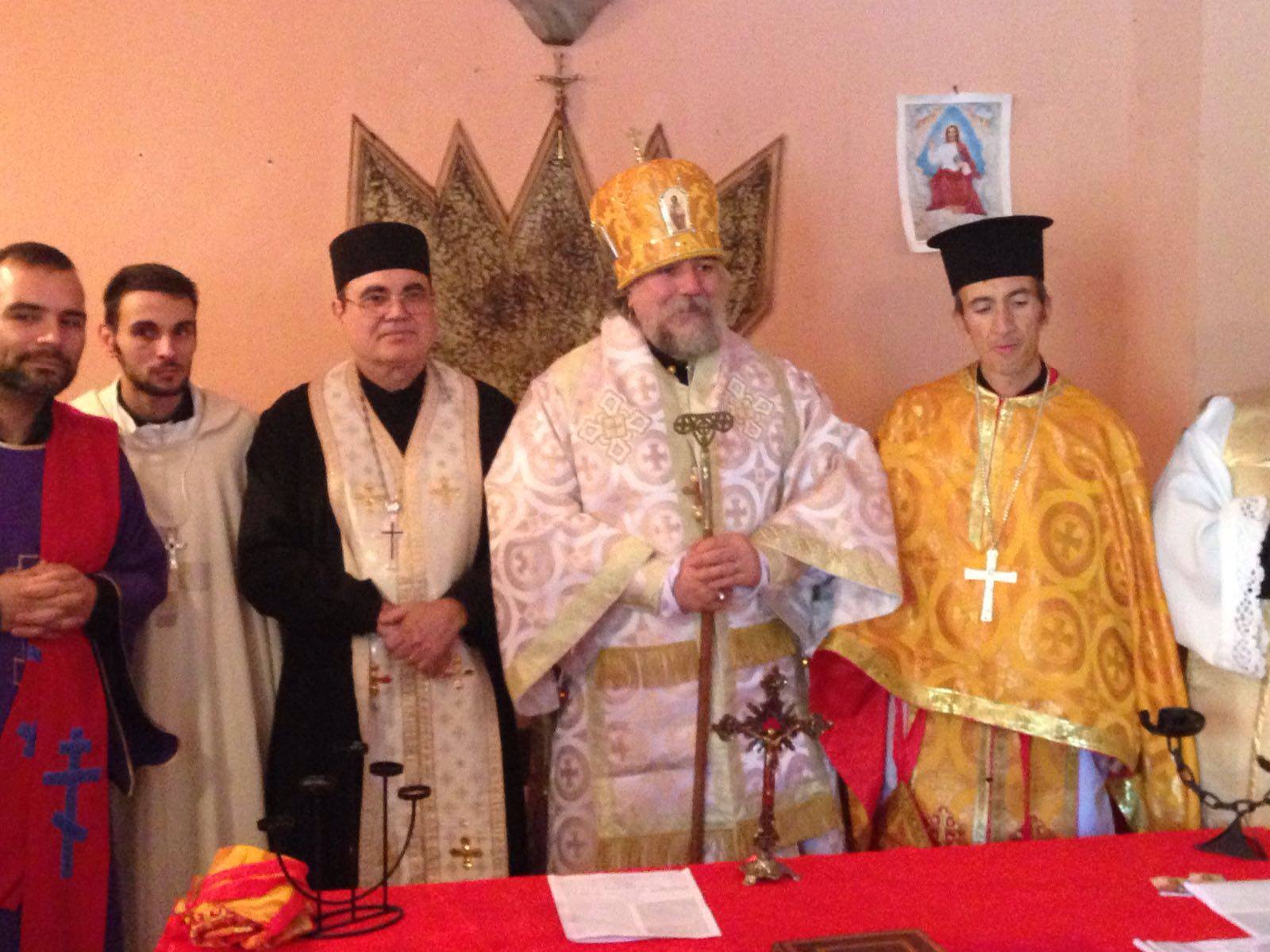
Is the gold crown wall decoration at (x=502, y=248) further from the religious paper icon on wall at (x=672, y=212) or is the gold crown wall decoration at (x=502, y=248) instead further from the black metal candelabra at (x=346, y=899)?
the black metal candelabra at (x=346, y=899)

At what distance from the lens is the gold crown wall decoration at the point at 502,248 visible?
4258mm

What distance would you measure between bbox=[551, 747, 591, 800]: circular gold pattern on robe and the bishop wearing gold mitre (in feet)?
2.26

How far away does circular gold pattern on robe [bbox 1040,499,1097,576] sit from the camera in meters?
3.46

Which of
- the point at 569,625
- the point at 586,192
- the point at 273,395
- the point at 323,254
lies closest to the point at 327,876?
the point at 569,625

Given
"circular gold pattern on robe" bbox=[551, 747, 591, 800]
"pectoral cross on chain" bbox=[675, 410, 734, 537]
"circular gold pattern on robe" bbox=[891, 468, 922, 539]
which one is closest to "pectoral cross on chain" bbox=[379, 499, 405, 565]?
"circular gold pattern on robe" bbox=[551, 747, 591, 800]

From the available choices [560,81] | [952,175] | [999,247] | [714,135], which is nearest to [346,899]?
[999,247]

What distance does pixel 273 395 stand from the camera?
14.1ft

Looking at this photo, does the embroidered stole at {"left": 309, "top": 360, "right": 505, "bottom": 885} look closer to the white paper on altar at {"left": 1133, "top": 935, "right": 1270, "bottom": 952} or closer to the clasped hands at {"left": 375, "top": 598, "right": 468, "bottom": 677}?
the clasped hands at {"left": 375, "top": 598, "right": 468, "bottom": 677}

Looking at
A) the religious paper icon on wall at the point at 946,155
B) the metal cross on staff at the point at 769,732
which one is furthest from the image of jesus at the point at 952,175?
the metal cross on staff at the point at 769,732

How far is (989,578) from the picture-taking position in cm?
345

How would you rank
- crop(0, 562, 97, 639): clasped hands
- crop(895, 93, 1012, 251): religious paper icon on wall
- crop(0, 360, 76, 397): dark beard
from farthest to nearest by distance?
crop(895, 93, 1012, 251): religious paper icon on wall
crop(0, 360, 76, 397): dark beard
crop(0, 562, 97, 639): clasped hands

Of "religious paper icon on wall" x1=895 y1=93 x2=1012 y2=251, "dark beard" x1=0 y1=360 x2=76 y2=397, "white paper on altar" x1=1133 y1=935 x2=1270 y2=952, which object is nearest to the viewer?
"white paper on altar" x1=1133 y1=935 x2=1270 y2=952

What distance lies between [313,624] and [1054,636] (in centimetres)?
193

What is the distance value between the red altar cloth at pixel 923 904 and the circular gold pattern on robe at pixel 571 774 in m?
0.88
